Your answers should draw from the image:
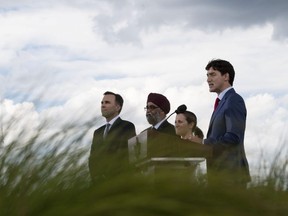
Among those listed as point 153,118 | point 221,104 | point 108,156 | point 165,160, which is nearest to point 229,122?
point 221,104

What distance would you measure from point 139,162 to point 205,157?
4.05 feet

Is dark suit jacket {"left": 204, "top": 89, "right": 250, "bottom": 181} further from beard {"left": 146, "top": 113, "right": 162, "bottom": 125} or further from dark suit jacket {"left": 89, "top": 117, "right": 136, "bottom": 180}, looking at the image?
dark suit jacket {"left": 89, "top": 117, "right": 136, "bottom": 180}

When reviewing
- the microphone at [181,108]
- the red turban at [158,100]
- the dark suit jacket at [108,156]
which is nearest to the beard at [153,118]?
the red turban at [158,100]

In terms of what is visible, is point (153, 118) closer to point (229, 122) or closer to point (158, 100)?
point (158, 100)

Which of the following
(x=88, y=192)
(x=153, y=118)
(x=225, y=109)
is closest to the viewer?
(x=88, y=192)

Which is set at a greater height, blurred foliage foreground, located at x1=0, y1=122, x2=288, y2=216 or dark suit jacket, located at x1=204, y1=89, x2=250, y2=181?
dark suit jacket, located at x1=204, y1=89, x2=250, y2=181

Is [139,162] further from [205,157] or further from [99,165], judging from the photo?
[205,157]

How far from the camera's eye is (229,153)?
13.2 feet

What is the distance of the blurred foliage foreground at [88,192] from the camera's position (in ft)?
9.05

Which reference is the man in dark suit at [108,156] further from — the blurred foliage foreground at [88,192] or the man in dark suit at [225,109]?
the man in dark suit at [225,109]

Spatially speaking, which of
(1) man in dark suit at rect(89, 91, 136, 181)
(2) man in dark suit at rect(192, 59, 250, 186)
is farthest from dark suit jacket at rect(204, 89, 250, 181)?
(1) man in dark suit at rect(89, 91, 136, 181)

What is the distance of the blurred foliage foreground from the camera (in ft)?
9.05

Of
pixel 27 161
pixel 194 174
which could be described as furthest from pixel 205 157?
pixel 27 161

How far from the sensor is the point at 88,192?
2.87 metres
